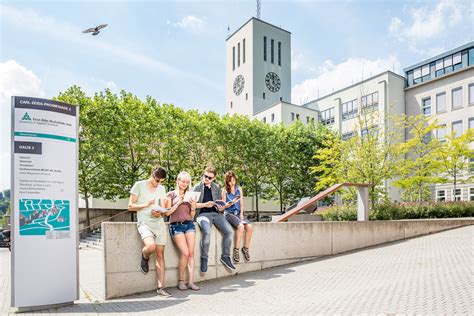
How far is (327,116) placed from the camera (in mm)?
52688

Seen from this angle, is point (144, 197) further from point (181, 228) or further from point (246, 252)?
point (246, 252)

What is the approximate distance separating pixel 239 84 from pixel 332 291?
58383mm

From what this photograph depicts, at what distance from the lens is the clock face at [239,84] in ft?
204

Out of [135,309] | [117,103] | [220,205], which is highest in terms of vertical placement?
[117,103]

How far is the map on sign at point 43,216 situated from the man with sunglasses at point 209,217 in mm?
2186

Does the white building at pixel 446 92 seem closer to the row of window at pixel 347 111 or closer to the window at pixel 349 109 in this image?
the row of window at pixel 347 111

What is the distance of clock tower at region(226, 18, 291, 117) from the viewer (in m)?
60.5

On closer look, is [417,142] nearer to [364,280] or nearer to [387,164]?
[387,164]

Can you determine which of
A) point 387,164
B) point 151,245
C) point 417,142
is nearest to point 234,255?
point 151,245

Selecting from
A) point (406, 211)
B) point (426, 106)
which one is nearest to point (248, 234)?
point (406, 211)

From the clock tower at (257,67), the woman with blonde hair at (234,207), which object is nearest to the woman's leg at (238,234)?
the woman with blonde hair at (234,207)

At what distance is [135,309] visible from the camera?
5711mm

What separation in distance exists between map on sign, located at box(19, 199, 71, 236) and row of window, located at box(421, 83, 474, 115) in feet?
135

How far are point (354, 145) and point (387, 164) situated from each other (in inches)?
97.9
